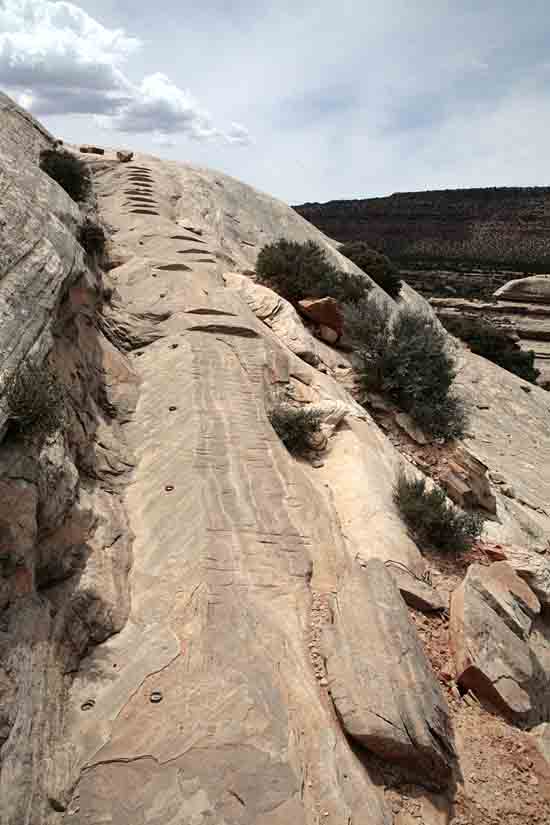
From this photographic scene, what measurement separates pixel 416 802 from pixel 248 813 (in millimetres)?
1437

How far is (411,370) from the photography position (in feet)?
39.1

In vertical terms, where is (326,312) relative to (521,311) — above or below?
above

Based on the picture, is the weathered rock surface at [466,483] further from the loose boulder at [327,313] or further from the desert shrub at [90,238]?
the desert shrub at [90,238]

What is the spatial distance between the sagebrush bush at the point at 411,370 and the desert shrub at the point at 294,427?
13.9 feet

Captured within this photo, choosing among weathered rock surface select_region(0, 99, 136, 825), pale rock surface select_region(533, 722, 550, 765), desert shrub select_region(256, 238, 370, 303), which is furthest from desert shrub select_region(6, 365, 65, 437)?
desert shrub select_region(256, 238, 370, 303)

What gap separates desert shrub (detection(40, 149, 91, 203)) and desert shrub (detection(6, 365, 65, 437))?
9.48 meters

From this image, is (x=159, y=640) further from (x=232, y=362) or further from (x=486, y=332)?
(x=486, y=332)

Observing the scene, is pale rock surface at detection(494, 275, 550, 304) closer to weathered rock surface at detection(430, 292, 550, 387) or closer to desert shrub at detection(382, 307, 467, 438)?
weathered rock surface at detection(430, 292, 550, 387)

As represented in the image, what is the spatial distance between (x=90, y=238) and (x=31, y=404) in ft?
21.5

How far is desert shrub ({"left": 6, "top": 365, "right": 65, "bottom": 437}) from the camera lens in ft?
13.5

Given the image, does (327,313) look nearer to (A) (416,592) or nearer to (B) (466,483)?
(B) (466,483)

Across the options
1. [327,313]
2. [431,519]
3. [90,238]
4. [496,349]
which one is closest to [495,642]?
[431,519]

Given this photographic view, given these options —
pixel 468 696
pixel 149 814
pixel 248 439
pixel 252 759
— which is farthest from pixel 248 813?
pixel 248 439

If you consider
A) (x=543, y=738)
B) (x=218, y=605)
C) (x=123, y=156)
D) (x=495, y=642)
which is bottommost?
(x=543, y=738)
